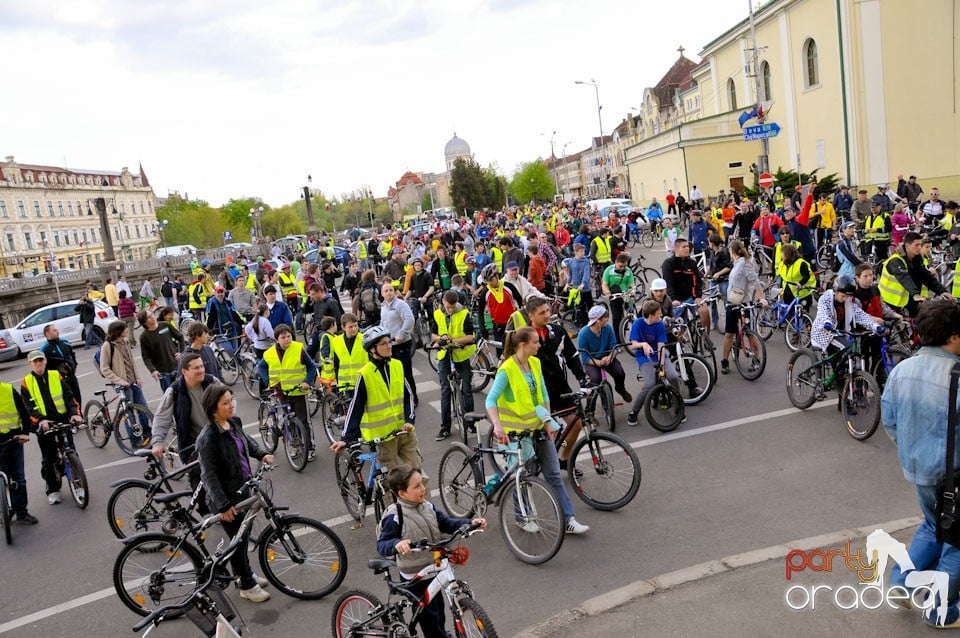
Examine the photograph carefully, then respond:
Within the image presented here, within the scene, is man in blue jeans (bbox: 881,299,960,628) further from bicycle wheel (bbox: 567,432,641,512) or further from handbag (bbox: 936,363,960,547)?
bicycle wheel (bbox: 567,432,641,512)

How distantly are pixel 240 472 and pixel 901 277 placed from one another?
25.7 feet

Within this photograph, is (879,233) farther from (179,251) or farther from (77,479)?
(179,251)

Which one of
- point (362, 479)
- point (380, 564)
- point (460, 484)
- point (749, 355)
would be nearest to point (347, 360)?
point (362, 479)

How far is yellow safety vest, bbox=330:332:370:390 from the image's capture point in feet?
29.7

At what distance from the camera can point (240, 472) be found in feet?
19.7

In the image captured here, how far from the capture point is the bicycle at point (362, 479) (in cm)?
674

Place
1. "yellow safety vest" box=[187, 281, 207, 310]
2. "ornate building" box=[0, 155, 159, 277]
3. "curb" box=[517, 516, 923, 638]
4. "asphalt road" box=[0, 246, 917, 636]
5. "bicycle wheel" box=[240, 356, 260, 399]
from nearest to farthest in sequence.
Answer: "curb" box=[517, 516, 923, 638] → "asphalt road" box=[0, 246, 917, 636] → "bicycle wheel" box=[240, 356, 260, 399] → "yellow safety vest" box=[187, 281, 207, 310] → "ornate building" box=[0, 155, 159, 277]

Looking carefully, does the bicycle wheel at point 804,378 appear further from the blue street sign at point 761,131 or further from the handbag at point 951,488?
the blue street sign at point 761,131

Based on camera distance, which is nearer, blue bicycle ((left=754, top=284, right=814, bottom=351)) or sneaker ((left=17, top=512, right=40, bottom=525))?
sneaker ((left=17, top=512, right=40, bottom=525))

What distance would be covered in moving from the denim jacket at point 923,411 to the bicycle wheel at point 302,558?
414 centimetres

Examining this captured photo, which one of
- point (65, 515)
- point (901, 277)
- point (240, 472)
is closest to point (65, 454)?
point (65, 515)

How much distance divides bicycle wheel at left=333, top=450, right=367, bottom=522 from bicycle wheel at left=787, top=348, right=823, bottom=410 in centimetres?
533

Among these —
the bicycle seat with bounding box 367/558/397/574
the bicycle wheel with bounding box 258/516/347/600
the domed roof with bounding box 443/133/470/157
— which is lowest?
the bicycle wheel with bounding box 258/516/347/600

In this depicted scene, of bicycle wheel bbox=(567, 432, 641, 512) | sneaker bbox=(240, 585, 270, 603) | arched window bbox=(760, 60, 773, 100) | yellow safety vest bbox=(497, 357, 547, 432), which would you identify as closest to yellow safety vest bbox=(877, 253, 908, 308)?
bicycle wheel bbox=(567, 432, 641, 512)
